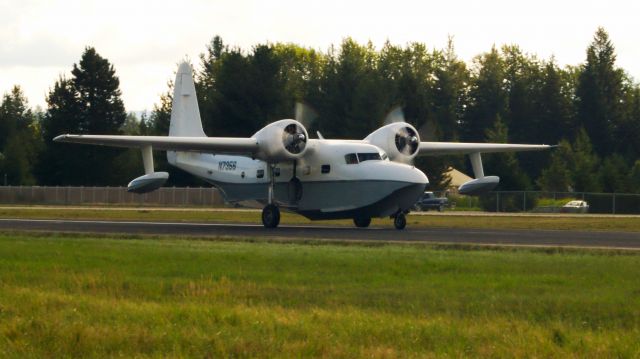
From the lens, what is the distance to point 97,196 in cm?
8412

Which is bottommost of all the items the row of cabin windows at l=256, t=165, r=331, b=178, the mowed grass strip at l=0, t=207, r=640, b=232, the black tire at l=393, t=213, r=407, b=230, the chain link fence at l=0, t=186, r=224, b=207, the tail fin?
the mowed grass strip at l=0, t=207, r=640, b=232

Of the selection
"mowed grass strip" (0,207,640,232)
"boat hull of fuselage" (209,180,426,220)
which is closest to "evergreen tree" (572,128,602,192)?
"mowed grass strip" (0,207,640,232)

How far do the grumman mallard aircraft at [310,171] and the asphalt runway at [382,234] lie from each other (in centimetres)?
165

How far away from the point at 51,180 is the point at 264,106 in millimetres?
19438

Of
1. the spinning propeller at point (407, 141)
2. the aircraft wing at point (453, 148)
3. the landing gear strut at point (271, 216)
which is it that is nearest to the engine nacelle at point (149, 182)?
the landing gear strut at point (271, 216)

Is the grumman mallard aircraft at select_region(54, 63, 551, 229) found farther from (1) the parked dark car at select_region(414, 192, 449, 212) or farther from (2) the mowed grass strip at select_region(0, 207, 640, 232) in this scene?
(1) the parked dark car at select_region(414, 192, 449, 212)

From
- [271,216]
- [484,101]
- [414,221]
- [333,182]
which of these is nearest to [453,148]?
[414,221]

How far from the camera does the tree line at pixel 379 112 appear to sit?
8819 centimetres

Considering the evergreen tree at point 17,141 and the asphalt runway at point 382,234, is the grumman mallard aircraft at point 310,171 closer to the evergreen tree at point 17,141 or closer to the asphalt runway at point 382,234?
the asphalt runway at point 382,234

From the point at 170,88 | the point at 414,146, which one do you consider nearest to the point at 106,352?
the point at 414,146

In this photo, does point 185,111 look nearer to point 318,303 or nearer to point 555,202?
point 555,202

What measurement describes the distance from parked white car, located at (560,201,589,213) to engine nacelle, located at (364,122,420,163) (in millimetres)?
28176

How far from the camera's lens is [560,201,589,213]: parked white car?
72.8m

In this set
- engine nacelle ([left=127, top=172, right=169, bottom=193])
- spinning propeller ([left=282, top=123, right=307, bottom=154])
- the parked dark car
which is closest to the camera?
engine nacelle ([left=127, top=172, right=169, bottom=193])
